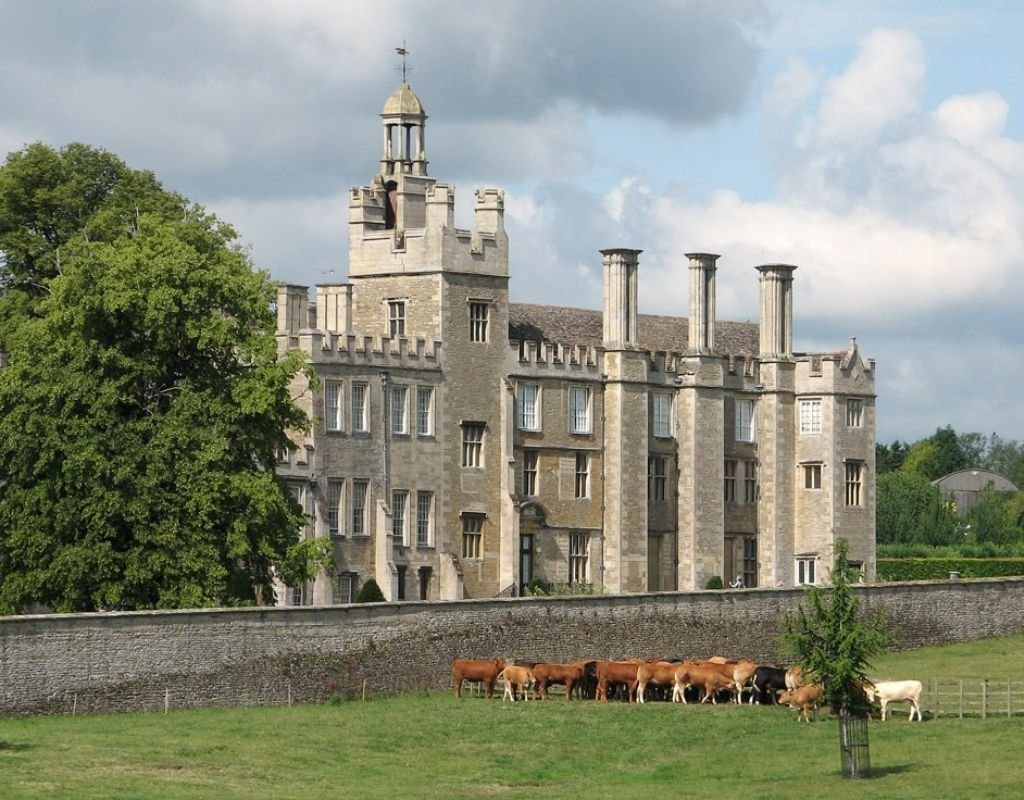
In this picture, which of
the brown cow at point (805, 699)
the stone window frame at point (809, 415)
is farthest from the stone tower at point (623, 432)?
the brown cow at point (805, 699)

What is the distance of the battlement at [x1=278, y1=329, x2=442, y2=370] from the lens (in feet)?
273

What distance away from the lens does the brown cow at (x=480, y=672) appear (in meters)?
65.0

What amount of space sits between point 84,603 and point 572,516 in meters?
28.3

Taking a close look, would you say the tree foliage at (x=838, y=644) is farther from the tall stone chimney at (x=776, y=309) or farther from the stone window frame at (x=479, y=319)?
the tall stone chimney at (x=776, y=309)

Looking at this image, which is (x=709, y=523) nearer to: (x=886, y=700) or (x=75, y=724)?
(x=886, y=700)

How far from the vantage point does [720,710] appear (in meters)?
63.0

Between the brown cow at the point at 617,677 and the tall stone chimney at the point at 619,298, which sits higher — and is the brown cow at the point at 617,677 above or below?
below

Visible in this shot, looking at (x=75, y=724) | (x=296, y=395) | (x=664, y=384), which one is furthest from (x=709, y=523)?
(x=75, y=724)

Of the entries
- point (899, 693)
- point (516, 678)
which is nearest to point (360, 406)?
point (516, 678)

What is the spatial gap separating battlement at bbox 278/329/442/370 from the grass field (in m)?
21.1

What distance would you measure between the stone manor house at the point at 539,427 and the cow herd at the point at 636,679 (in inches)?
653

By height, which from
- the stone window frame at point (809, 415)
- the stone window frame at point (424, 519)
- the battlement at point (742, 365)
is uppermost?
the battlement at point (742, 365)

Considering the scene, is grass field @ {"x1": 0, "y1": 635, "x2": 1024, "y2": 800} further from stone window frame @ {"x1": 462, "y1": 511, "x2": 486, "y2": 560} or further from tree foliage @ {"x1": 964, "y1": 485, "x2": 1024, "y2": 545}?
tree foliage @ {"x1": 964, "y1": 485, "x2": 1024, "y2": 545}

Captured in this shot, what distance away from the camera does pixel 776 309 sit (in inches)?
3841
